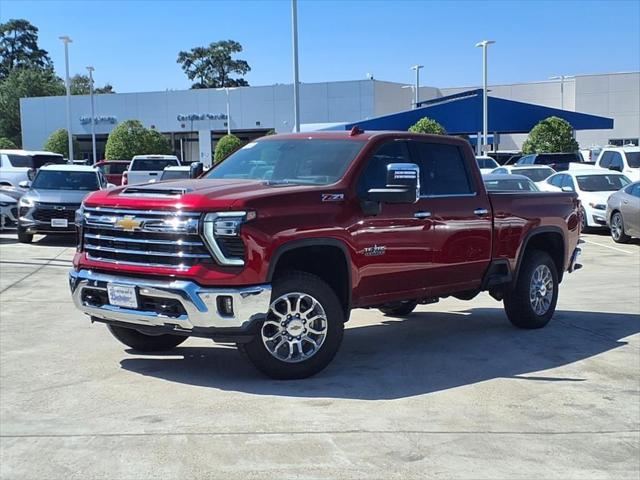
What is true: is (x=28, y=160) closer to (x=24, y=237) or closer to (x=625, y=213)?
(x=24, y=237)

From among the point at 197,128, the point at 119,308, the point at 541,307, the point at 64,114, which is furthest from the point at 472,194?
the point at 64,114

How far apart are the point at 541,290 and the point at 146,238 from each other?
4770mm

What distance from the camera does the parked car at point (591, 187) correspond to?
19.3 meters

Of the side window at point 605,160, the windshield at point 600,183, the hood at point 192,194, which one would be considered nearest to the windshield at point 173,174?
the windshield at point 600,183

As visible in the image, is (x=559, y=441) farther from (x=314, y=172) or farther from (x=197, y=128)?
(x=197, y=128)

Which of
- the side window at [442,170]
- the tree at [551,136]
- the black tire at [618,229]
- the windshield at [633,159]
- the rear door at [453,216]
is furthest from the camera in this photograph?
the tree at [551,136]

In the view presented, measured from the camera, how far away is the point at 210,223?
564 cm

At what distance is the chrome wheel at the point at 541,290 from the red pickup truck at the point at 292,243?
2.11 ft

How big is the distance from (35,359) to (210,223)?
2598mm

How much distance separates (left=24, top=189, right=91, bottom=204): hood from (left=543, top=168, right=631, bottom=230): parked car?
11418mm

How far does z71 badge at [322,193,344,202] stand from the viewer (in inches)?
244

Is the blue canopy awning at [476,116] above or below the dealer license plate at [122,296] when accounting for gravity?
above

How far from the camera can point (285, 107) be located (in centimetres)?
6381

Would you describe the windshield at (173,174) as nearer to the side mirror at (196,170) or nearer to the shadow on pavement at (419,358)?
the side mirror at (196,170)
